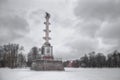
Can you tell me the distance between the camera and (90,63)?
87.8 meters

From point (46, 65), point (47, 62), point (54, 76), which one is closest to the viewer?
point (54, 76)

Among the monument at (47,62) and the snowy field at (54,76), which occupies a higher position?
the monument at (47,62)

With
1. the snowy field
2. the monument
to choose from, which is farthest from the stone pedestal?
the snowy field

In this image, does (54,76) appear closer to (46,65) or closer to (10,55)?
(46,65)

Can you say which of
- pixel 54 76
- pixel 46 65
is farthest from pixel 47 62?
pixel 54 76

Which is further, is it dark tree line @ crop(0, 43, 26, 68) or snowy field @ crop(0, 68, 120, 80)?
dark tree line @ crop(0, 43, 26, 68)

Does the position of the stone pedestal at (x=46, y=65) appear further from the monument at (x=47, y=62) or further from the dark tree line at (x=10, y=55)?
the dark tree line at (x=10, y=55)

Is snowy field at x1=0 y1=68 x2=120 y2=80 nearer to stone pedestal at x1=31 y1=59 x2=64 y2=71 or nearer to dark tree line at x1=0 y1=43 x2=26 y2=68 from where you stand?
stone pedestal at x1=31 y1=59 x2=64 y2=71

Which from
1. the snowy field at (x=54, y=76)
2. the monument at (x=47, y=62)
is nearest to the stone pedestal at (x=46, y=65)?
the monument at (x=47, y=62)

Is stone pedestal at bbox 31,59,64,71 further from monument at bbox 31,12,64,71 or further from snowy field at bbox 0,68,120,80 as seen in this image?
snowy field at bbox 0,68,120,80

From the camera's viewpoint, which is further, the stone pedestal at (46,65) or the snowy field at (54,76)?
the stone pedestal at (46,65)

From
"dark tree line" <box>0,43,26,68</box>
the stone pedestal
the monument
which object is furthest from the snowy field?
"dark tree line" <box>0,43,26,68</box>

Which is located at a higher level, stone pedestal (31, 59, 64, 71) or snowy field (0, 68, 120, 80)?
stone pedestal (31, 59, 64, 71)

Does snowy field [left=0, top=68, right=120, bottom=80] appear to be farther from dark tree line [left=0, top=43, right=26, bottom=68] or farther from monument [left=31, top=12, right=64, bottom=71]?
dark tree line [left=0, top=43, right=26, bottom=68]
